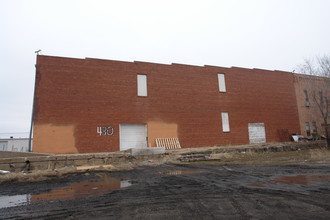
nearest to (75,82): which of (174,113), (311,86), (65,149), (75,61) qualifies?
(75,61)

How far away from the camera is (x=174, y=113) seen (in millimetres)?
21094

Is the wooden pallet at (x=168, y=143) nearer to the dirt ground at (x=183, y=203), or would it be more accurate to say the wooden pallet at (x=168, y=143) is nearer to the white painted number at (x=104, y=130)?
the white painted number at (x=104, y=130)

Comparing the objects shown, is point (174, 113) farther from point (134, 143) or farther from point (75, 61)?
point (75, 61)

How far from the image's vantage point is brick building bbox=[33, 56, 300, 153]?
688 inches

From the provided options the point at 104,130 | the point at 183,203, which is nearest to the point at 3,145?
the point at 104,130

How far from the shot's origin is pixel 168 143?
66.1 feet

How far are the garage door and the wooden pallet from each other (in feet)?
28.4

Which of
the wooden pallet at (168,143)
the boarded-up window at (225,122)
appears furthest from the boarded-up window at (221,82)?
the wooden pallet at (168,143)

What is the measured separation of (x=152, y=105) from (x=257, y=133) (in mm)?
12015

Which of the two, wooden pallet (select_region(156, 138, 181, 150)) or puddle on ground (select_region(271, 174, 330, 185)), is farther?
wooden pallet (select_region(156, 138, 181, 150))

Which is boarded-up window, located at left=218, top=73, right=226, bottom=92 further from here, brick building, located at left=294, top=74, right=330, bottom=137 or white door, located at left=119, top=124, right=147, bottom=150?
brick building, located at left=294, top=74, right=330, bottom=137

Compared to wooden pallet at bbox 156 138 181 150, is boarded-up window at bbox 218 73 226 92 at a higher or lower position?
higher

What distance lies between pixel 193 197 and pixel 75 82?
16397 mm

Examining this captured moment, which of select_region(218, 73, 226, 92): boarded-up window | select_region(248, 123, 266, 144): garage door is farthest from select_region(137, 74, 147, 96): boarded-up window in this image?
select_region(248, 123, 266, 144): garage door
